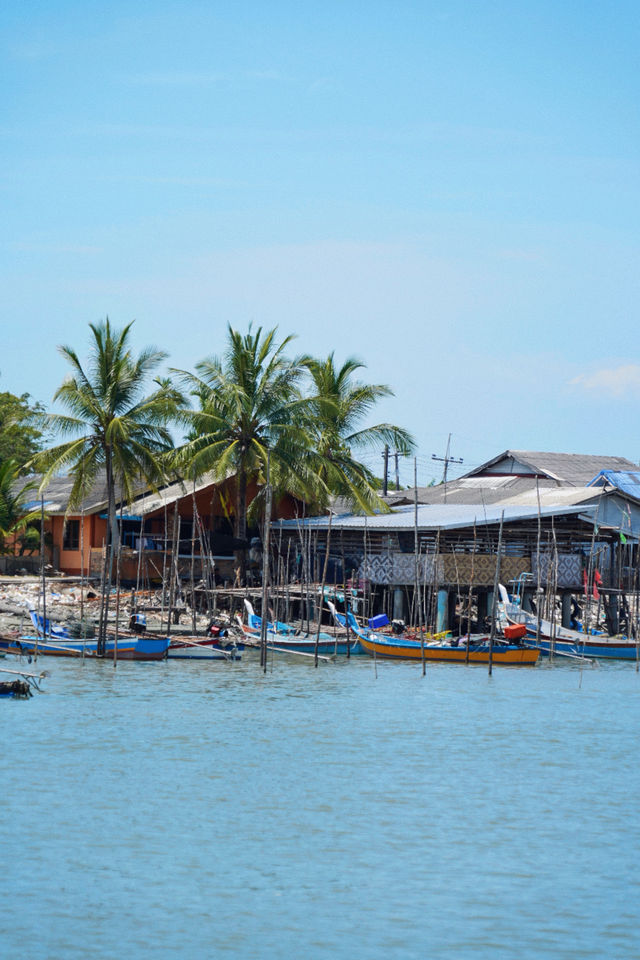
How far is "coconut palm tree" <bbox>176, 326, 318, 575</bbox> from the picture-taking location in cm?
4253

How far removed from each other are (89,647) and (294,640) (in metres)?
6.18

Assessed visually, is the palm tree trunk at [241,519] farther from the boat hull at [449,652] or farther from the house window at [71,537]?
the boat hull at [449,652]

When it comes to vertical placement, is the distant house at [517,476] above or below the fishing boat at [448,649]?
above

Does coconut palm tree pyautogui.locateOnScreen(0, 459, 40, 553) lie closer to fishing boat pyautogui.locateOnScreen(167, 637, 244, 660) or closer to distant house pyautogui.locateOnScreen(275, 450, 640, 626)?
distant house pyautogui.locateOnScreen(275, 450, 640, 626)

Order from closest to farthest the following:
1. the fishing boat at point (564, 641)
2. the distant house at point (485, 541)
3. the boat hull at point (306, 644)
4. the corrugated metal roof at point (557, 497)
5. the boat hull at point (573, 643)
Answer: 1. the boat hull at point (306, 644)
2. the fishing boat at point (564, 641)
3. the boat hull at point (573, 643)
4. the distant house at point (485, 541)
5. the corrugated metal roof at point (557, 497)

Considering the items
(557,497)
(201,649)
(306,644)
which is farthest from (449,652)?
(557,497)

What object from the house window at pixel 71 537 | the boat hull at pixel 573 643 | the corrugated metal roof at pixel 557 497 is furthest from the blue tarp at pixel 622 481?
the house window at pixel 71 537

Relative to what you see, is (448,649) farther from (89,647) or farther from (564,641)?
(89,647)

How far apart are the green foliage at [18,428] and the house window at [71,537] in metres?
6.45

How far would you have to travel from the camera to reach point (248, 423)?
4316 centimetres

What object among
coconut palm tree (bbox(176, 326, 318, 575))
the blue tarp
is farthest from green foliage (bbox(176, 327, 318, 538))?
the blue tarp

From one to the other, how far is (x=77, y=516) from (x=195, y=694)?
20.7m

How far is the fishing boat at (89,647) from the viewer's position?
108 ft

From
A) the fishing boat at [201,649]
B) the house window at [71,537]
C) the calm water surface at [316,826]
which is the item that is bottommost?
the calm water surface at [316,826]
